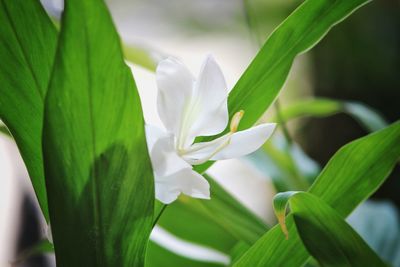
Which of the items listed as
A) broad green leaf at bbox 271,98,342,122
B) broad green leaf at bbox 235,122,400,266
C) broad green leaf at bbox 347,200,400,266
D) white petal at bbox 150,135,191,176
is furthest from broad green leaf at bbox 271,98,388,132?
white petal at bbox 150,135,191,176

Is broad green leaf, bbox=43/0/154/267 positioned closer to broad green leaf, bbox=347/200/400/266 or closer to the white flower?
the white flower

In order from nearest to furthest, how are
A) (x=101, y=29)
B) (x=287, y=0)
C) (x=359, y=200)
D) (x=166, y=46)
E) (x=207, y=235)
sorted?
(x=101, y=29)
(x=359, y=200)
(x=207, y=235)
(x=287, y=0)
(x=166, y=46)

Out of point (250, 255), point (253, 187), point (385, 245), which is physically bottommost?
point (253, 187)

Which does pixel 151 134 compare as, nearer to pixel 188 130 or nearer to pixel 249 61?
pixel 188 130

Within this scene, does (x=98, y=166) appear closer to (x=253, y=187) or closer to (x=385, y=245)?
(x=385, y=245)

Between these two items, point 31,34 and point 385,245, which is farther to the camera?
point 385,245

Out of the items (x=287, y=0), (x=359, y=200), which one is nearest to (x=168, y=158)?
(x=359, y=200)
